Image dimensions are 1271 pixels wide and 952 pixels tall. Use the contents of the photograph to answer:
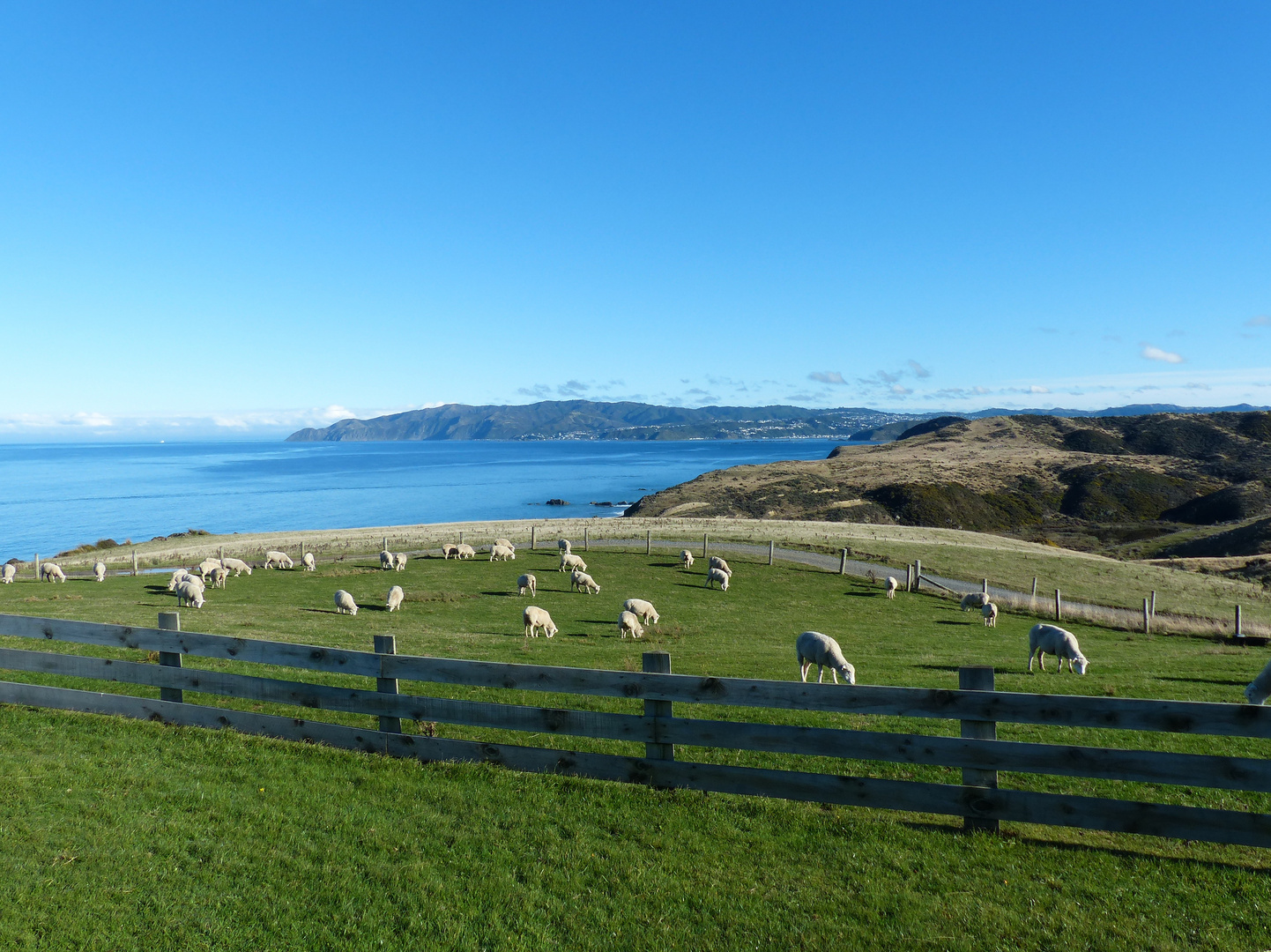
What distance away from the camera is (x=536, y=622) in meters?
26.3

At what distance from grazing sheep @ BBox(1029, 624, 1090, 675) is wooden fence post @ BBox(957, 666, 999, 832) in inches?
601

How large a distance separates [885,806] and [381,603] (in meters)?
28.6

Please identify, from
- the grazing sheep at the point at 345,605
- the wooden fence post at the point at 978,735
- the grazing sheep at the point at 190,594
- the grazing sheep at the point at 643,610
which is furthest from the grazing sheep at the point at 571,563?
→ the wooden fence post at the point at 978,735

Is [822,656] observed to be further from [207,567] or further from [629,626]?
[207,567]

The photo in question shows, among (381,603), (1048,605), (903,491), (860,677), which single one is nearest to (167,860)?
(860,677)

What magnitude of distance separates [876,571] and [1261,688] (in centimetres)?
3053

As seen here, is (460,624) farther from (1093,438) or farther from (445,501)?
(1093,438)

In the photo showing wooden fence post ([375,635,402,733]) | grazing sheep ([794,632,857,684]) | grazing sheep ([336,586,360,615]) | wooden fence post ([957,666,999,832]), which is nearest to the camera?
wooden fence post ([957,666,999,832])

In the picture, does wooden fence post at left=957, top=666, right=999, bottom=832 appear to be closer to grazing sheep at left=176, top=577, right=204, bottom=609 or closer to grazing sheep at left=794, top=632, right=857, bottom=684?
grazing sheep at left=794, top=632, right=857, bottom=684

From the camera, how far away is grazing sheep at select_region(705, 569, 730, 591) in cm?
4012

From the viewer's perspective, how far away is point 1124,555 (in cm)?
7894

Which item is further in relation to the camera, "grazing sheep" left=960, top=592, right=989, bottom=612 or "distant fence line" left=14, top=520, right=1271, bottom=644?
"grazing sheep" left=960, top=592, right=989, bottom=612

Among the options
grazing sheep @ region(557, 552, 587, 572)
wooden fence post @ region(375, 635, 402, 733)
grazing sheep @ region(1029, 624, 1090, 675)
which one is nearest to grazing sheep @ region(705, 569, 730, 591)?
grazing sheep @ region(557, 552, 587, 572)

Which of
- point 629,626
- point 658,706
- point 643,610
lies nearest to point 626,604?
point 643,610
